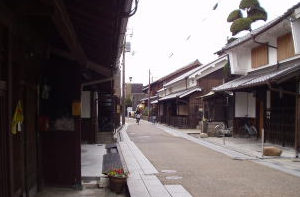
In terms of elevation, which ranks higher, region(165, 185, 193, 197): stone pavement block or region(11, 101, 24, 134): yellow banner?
region(11, 101, 24, 134): yellow banner

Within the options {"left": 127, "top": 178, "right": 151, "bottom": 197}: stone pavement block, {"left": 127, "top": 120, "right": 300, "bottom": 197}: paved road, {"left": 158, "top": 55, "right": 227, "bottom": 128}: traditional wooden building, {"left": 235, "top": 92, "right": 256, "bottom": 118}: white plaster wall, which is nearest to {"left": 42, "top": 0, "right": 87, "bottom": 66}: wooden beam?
{"left": 127, "top": 178, "right": 151, "bottom": 197}: stone pavement block

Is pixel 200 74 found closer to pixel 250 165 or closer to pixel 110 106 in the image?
pixel 110 106

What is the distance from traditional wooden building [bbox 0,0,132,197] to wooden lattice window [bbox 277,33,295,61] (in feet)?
33.5

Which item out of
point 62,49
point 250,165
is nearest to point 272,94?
point 250,165

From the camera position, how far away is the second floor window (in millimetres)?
18938

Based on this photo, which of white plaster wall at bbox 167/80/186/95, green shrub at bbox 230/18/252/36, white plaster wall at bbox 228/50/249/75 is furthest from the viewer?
white plaster wall at bbox 167/80/186/95

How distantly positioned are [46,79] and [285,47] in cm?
1291

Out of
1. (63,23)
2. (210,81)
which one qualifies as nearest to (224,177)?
(63,23)

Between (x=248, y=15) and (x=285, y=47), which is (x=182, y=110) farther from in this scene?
(x=285, y=47)

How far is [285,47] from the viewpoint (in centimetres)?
1672

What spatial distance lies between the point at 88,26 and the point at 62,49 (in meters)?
2.16

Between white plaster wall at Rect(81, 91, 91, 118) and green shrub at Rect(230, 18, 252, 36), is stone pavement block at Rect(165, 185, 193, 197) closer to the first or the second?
white plaster wall at Rect(81, 91, 91, 118)

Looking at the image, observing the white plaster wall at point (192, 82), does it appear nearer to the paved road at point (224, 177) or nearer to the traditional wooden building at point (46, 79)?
the paved road at point (224, 177)

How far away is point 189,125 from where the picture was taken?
3288 cm
